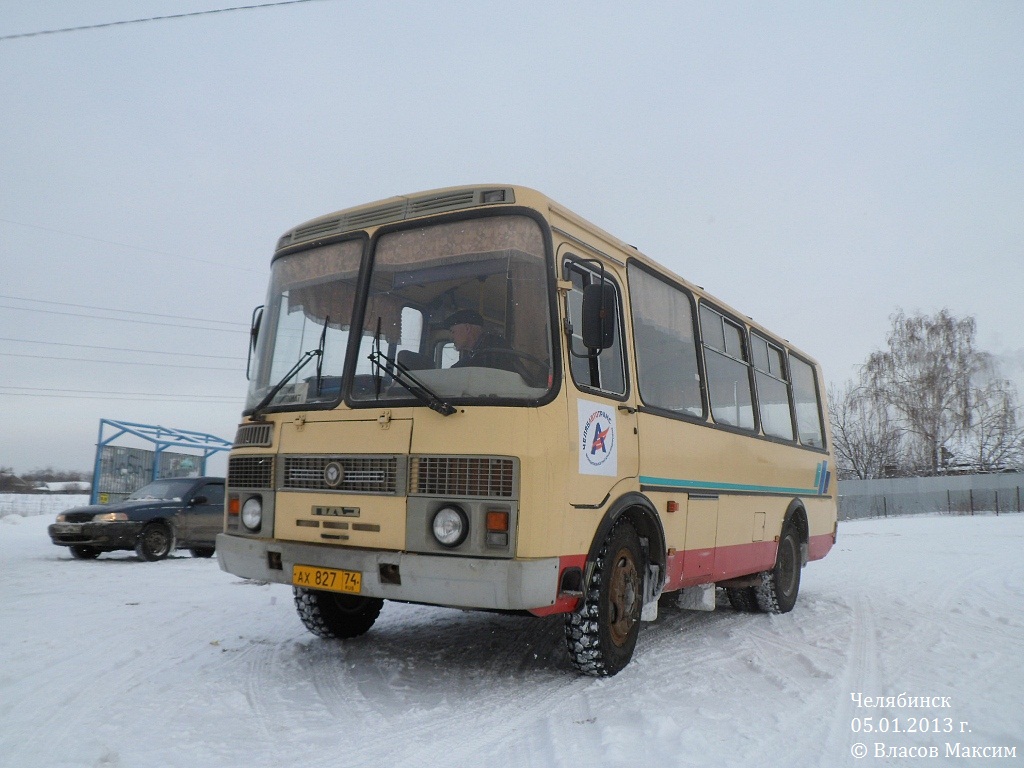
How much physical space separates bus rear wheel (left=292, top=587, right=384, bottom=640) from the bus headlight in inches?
69.8

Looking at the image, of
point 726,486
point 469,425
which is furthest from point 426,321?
point 726,486

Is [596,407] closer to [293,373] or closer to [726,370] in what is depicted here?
[293,373]

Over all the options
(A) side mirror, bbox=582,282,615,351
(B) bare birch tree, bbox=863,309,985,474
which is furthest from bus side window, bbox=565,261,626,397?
(B) bare birch tree, bbox=863,309,985,474

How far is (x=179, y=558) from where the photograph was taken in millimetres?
14258

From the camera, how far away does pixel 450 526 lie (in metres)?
4.69

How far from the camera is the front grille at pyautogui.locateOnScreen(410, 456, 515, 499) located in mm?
4613

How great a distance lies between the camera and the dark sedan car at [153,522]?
13289mm

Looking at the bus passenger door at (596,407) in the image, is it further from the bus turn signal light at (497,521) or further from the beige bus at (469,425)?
the bus turn signal light at (497,521)

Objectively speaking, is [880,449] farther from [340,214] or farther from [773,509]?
[340,214]

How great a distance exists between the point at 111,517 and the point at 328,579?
10101 mm

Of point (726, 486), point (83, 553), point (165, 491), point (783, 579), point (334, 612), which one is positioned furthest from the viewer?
point (165, 491)

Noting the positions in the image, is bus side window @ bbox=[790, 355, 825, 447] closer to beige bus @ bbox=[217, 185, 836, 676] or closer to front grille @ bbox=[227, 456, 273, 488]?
beige bus @ bbox=[217, 185, 836, 676]

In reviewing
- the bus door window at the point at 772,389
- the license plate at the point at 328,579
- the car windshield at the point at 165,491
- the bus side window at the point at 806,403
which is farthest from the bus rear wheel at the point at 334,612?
the car windshield at the point at 165,491

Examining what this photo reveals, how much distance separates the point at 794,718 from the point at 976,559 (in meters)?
12.7
